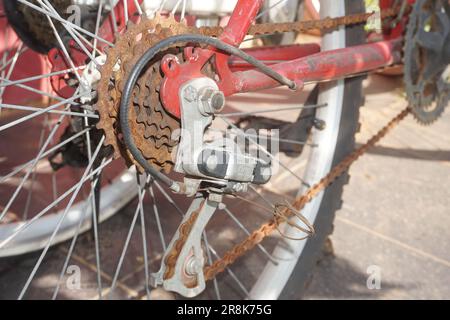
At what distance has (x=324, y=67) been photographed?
1348 mm

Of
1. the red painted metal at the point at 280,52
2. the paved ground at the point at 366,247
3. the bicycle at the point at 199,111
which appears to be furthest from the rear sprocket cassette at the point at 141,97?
the paved ground at the point at 366,247

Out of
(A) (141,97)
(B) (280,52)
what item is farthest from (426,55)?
(A) (141,97)

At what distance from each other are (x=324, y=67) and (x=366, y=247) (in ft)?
2.94

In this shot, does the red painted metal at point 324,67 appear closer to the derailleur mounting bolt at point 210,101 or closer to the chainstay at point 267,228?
the derailleur mounting bolt at point 210,101

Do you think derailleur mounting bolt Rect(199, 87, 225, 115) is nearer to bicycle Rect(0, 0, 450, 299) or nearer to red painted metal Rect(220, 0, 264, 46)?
bicycle Rect(0, 0, 450, 299)

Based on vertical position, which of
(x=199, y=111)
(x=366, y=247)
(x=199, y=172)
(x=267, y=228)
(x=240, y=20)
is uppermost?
(x=240, y=20)

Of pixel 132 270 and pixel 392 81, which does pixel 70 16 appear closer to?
pixel 132 270

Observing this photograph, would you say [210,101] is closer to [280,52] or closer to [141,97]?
[141,97]

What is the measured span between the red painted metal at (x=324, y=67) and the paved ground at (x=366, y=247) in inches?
29.0

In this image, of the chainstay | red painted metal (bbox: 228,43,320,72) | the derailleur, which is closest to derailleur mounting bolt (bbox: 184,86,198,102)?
the derailleur

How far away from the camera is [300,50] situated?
1.59m

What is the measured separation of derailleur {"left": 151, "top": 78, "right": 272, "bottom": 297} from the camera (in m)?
1.01

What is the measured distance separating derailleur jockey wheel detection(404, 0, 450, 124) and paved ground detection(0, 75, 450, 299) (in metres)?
0.46
